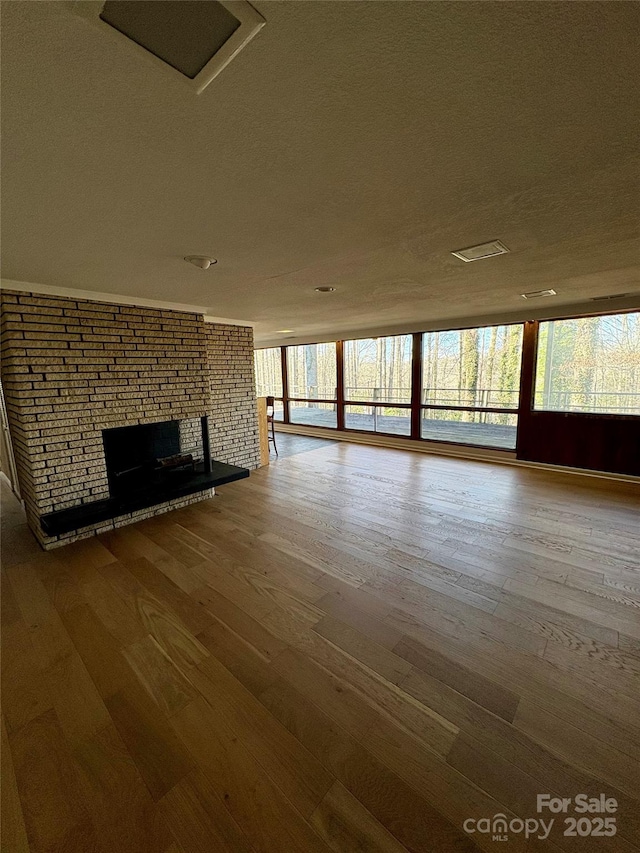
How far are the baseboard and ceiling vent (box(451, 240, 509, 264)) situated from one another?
381 cm

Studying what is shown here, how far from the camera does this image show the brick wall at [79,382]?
113 inches

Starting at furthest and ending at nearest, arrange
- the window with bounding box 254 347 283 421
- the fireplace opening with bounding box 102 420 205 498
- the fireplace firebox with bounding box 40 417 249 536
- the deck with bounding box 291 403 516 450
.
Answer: the window with bounding box 254 347 283 421 → the deck with bounding box 291 403 516 450 → the fireplace opening with bounding box 102 420 205 498 → the fireplace firebox with bounding box 40 417 249 536

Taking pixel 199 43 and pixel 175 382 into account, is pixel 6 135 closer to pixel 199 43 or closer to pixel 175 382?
pixel 199 43

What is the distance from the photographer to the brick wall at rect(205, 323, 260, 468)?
191 inches

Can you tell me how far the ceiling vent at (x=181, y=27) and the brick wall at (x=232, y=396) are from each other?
403cm

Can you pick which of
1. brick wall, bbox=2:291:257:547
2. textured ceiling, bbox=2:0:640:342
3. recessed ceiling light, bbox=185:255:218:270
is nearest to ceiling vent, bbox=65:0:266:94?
textured ceiling, bbox=2:0:640:342

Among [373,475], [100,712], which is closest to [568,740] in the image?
[100,712]

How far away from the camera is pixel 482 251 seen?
2322mm

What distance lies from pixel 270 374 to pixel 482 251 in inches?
300

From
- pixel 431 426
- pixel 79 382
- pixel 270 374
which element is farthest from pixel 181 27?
pixel 270 374

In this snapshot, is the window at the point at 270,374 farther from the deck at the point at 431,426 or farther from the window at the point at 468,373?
the window at the point at 468,373

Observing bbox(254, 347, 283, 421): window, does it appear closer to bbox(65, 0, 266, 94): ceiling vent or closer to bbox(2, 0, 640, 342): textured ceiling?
bbox(2, 0, 640, 342): textured ceiling

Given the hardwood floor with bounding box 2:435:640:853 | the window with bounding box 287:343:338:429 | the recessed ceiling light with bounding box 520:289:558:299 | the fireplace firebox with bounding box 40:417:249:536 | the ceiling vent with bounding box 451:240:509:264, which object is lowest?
the hardwood floor with bounding box 2:435:640:853

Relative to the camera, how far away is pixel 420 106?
1.03 meters
